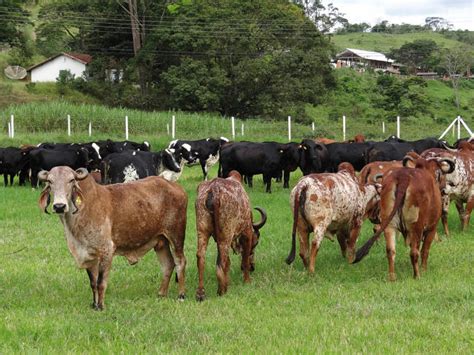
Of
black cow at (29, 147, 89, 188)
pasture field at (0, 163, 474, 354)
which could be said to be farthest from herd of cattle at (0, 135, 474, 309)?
black cow at (29, 147, 89, 188)

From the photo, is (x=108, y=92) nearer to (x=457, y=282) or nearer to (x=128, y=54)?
(x=128, y=54)

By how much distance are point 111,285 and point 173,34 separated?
40475mm

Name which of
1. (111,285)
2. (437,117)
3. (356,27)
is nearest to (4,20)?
(437,117)

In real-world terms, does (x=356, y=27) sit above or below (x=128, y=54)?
above

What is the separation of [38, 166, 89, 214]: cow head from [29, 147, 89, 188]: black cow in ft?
44.6

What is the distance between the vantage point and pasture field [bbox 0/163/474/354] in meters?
6.48

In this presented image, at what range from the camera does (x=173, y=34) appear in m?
48.1

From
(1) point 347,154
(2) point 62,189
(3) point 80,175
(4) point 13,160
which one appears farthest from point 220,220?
(4) point 13,160

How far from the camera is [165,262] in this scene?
904 cm

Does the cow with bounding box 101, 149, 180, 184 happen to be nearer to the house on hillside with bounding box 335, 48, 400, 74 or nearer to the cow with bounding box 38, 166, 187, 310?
the cow with bounding box 38, 166, 187, 310

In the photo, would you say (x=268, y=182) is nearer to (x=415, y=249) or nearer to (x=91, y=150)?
(x=91, y=150)

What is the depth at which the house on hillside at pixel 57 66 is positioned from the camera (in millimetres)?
60938

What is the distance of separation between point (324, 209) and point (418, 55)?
82.7 meters

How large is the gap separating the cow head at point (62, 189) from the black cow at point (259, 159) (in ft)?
41.8
